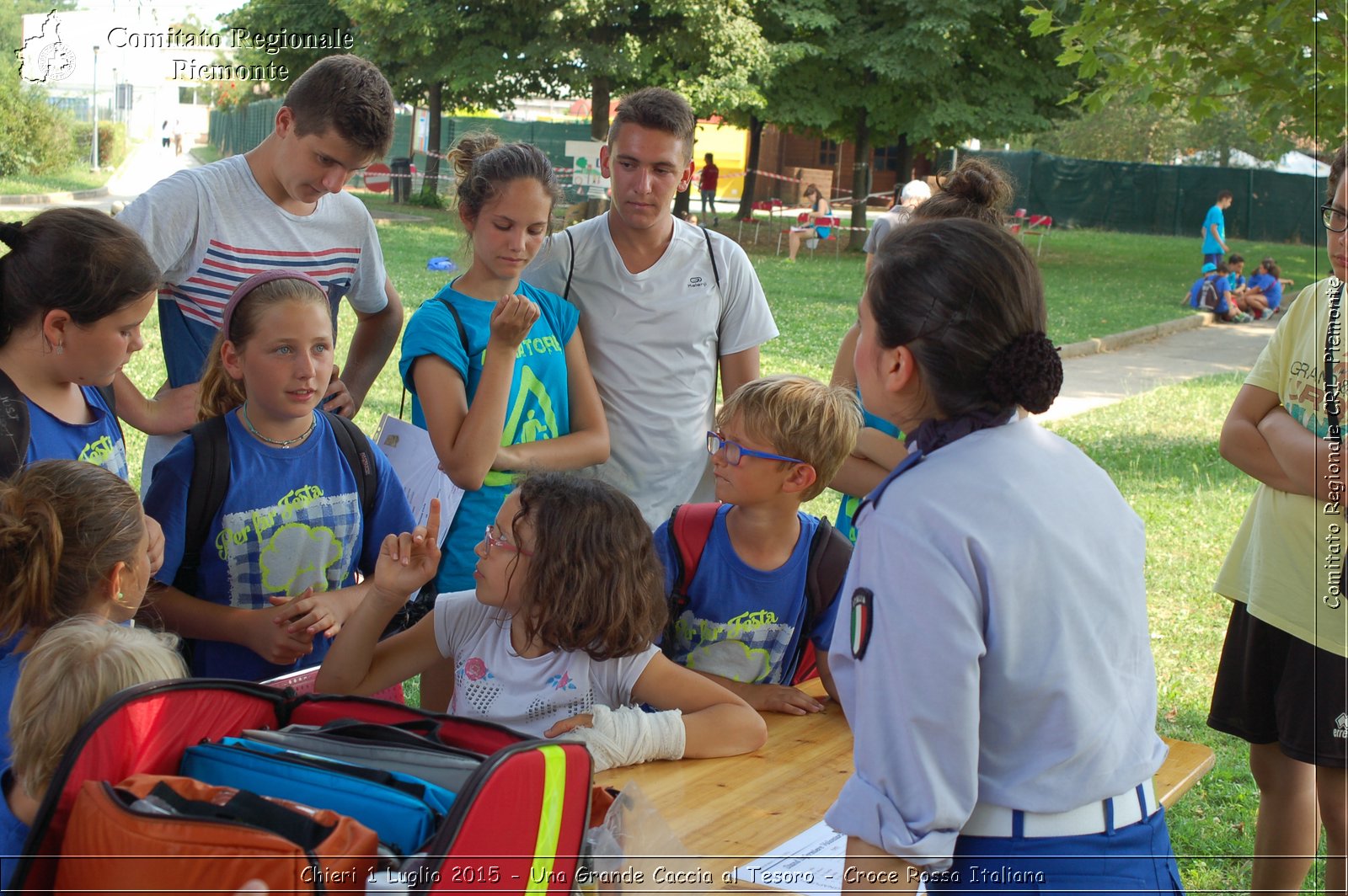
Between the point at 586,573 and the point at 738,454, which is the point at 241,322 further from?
the point at 738,454

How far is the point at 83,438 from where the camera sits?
241 centimetres

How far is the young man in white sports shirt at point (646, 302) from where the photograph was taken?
10.7 feet

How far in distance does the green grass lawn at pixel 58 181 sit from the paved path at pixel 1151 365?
17.5 m

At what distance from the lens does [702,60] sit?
23250 mm

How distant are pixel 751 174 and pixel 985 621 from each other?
27231 millimetres

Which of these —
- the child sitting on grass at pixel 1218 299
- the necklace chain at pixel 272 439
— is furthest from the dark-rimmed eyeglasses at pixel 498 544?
the child sitting on grass at pixel 1218 299

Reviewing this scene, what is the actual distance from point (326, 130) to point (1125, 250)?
27.5m

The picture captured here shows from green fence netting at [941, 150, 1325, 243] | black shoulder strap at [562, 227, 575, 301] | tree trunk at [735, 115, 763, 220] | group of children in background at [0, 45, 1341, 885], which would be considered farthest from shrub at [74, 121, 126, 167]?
group of children in background at [0, 45, 1341, 885]

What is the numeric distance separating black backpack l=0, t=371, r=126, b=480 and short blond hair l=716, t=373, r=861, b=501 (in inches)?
60.2

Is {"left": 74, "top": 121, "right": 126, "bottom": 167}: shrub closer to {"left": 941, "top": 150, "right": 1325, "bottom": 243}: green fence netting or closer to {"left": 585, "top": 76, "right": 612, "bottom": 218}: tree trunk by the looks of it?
{"left": 585, "top": 76, "right": 612, "bottom": 218}: tree trunk

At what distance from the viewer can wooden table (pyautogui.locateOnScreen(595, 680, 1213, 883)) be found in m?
1.93

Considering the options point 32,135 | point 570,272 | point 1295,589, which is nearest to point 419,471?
point 570,272

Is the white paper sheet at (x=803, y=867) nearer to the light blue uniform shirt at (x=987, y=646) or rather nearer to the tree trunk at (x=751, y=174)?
the light blue uniform shirt at (x=987, y=646)

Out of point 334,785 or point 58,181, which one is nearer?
point 334,785
